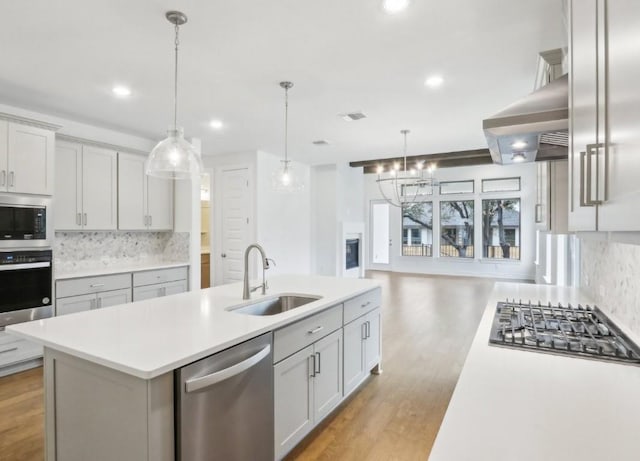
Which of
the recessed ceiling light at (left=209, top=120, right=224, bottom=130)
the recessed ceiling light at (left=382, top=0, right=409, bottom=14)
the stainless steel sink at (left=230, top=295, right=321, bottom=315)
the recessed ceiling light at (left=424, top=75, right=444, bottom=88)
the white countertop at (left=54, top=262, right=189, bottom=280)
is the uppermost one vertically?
the recessed ceiling light at (left=209, top=120, right=224, bottom=130)

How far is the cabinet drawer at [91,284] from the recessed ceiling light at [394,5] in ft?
12.7

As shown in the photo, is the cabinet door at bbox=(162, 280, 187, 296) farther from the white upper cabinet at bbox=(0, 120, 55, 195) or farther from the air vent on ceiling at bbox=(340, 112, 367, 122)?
the air vent on ceiling at bbox=(340, 112, 367, 122)

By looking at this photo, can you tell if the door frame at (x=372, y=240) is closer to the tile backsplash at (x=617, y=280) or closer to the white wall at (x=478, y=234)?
the white wall at (x=478, y=234)

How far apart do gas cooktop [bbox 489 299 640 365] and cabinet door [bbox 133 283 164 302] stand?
13.0 ft

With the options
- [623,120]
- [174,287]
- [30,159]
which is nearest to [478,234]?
[174,287]

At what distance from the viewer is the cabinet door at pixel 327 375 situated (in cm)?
228

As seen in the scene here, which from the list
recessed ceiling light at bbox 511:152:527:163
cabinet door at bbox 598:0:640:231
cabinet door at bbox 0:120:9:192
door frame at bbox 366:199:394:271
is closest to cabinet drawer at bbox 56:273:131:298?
cabinet door at bbox 0:120:9:192

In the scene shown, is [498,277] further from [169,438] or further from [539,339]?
[169,438]

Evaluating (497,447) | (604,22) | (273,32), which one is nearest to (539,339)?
(497,447)

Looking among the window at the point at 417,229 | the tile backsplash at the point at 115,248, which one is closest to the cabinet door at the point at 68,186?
the tile backsplash at the point at 115,248

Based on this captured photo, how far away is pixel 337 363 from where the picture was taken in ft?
8.36

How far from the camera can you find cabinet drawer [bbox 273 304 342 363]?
6.39ft

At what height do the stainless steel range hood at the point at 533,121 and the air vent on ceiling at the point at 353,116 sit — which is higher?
the air vent on ceiling at the point at 353,116

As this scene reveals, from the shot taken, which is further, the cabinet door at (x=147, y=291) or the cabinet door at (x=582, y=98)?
the cabinet door at (x=147, y=291)
